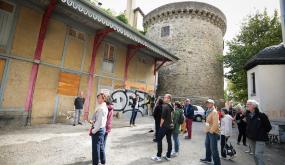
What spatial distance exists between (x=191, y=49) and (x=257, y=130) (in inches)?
786

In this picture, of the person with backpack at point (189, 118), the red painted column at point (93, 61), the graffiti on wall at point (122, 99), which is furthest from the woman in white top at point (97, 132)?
the graffiti on wall at point (122, 99)

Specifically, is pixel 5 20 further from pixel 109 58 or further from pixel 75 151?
pixel 75 151

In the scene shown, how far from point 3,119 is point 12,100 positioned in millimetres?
834

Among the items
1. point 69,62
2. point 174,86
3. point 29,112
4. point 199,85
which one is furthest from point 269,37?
point 29,112

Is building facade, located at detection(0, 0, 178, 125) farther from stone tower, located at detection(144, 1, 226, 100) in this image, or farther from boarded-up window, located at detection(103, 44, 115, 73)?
stone tower, located at detection(144, 1, 226, 100)

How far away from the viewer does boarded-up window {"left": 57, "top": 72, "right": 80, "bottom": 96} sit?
980cm

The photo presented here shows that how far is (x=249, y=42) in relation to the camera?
18.7m

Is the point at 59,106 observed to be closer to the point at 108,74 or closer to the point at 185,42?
the point at 108,74

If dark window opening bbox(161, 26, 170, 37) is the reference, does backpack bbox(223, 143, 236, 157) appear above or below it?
below

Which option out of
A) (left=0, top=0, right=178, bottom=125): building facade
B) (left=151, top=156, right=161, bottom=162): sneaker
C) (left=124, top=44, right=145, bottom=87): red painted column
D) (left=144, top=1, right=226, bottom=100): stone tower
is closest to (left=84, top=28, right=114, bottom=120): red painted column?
(left=0, top=0, right=178, bottom=125): building facade

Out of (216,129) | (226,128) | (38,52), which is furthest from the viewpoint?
(38,52)

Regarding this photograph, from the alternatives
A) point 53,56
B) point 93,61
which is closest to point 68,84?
point 53,56

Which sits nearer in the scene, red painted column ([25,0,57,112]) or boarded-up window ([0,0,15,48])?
boarded-up window ([0,0,15,48])

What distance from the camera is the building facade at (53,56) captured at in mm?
7875
